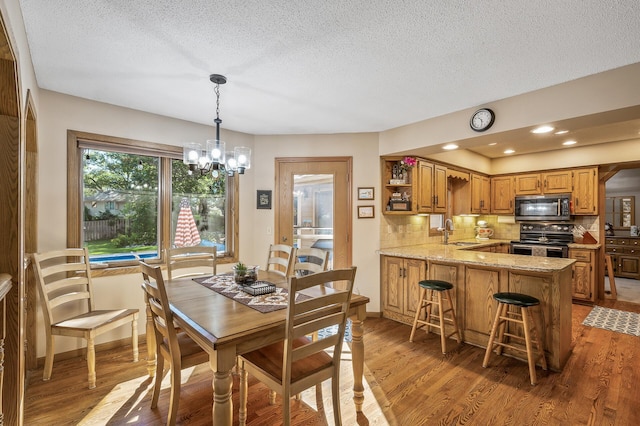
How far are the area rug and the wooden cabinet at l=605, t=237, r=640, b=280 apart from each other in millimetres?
3238

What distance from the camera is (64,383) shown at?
2.47m

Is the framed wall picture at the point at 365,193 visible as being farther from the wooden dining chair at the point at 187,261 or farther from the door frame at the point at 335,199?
the wooden dining chair at the point at 187,261

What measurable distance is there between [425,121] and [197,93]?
249 cm

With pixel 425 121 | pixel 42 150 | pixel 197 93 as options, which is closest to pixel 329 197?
pixel 425 121

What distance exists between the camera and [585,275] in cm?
474

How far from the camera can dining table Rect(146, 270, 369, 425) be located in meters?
1.53

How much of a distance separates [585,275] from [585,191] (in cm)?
134

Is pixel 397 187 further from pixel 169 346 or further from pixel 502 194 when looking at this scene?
pixel 169 346

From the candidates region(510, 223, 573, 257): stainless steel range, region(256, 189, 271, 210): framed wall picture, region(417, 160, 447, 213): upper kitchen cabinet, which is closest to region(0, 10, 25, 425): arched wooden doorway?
region(256, 189, 271, 210): framed wall picture

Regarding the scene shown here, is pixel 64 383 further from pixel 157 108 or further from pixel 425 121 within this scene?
pixel 425 121

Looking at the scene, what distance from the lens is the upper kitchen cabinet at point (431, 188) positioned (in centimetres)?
435

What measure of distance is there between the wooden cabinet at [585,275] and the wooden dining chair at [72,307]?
236 inches

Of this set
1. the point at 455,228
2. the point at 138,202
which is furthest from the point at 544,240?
the point at 138,202

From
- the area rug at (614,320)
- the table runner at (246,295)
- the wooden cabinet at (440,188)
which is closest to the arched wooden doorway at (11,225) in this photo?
the table runner at (246,295)
